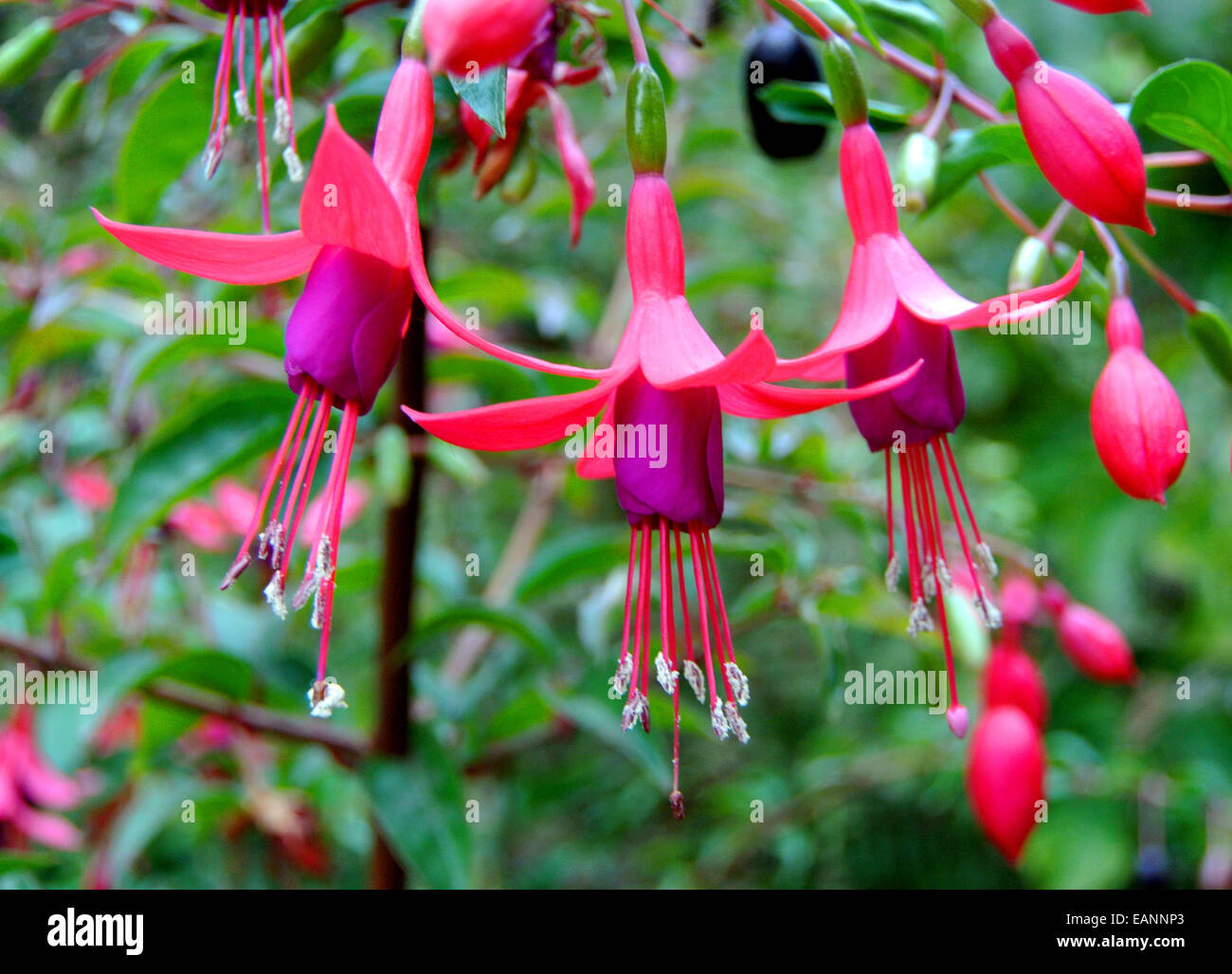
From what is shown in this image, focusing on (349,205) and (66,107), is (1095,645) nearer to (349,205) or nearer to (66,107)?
(349,205)

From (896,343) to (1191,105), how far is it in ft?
0.63

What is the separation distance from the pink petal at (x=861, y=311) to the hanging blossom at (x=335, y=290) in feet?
0.32

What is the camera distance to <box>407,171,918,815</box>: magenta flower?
1.22ft

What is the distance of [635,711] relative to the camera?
399 mm

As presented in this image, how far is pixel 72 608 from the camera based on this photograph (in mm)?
944

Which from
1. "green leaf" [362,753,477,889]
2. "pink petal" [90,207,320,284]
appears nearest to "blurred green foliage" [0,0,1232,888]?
"green leaf" [362,753,477,889]

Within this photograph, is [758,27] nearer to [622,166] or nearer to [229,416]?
[229,416]

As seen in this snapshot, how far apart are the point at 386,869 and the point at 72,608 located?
1.43ft

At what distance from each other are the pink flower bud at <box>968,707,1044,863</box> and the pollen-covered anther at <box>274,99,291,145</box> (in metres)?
0.69

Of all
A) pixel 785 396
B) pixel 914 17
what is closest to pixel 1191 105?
pixel 914 17

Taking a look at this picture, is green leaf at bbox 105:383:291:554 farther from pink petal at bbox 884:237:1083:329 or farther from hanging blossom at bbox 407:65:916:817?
pink petal at bbox 884:237:1083:329

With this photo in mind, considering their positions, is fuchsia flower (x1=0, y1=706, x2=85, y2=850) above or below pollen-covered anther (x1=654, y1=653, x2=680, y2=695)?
below

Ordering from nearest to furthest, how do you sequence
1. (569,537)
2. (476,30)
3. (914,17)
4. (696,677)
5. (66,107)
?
(476,30) → (696,677) → (914,17) → (66,107) → (569,537)
